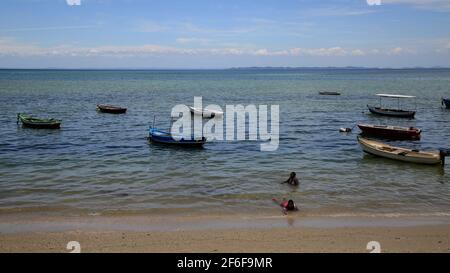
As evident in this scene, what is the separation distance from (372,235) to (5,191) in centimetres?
1931

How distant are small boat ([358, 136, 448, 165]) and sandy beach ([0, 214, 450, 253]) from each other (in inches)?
497

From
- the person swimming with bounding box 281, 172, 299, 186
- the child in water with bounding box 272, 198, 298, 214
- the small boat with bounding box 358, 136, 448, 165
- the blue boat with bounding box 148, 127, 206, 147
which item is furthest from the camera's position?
the blue boat with bounding box 148, 127, 206, 147

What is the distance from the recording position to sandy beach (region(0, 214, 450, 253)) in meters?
15.6

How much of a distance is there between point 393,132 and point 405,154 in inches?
438

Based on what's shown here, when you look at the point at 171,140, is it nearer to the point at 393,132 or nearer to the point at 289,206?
the point at 289,206

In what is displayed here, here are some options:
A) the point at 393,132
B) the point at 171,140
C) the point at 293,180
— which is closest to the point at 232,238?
the point at 293,180

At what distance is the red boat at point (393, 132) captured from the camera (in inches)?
1630

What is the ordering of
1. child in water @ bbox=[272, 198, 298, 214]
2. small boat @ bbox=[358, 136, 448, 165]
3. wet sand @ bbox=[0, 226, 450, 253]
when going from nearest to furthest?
1. wet sand @ bbox=[0, 226, 450, 253]
2. child in water @ bbox=[272, 198, 298, 214]
3. small boat @ bbox=[358, 136, 448, 165]

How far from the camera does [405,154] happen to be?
3150cm

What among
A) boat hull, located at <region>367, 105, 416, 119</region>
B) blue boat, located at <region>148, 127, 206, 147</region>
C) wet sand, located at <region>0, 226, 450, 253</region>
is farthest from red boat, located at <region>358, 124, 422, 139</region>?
wet sand, located at <region>0, 226, 450, 253</region>

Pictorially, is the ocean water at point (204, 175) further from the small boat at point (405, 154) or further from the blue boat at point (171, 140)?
the blue boat at point (171, 140)

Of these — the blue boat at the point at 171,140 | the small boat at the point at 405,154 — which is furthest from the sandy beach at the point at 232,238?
the blue boat at the point at 171,140

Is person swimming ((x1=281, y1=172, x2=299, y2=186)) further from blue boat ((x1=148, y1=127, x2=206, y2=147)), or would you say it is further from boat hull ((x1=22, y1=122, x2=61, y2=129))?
boat hull ((x1=22, y1=122, x2=61, y2=129))
